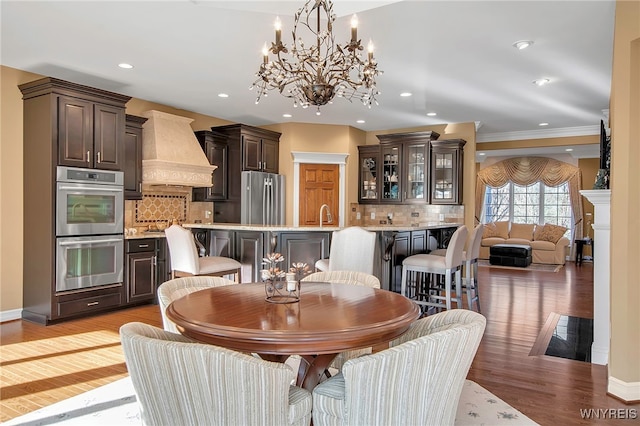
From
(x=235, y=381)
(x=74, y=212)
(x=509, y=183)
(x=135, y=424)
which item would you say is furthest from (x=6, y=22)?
(x=509, y=183)

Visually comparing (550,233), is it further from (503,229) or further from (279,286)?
(279,286)

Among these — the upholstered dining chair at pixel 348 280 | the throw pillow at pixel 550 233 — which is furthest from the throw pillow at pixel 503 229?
the upholstered dining chair at pixel 348 280

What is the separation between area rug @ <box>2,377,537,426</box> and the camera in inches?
98.0

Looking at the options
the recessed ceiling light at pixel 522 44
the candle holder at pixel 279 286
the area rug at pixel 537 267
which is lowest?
the area rug at pixel 537 267

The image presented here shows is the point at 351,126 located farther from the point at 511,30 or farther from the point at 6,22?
the point at 6,22

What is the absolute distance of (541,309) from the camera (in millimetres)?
5426

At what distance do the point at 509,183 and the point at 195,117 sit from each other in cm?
876

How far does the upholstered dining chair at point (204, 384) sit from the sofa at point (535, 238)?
9.21 metres

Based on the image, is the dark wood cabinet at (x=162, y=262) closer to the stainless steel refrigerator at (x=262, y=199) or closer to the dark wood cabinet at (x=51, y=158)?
the dark wood cabinet at (x=51, y=158)

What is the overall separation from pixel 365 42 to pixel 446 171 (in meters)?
3.87

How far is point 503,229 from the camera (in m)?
11.3

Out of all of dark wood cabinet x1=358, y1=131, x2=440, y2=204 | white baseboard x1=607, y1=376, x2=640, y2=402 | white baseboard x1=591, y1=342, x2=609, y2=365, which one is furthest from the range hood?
white baseboard x1=607, y1=376, x2=640, y2=402

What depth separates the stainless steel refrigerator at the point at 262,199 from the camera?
6.74 m

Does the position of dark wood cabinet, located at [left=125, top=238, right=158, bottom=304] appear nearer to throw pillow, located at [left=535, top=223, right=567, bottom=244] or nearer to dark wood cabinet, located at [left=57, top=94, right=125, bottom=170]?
dark wood cabinet, located at [left=57, top=94, right=125, bottom=170]
